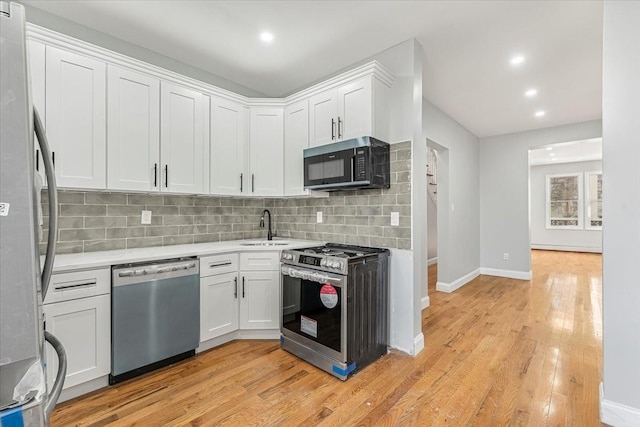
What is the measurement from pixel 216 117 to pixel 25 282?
2613mm

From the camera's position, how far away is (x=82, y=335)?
2.01 m

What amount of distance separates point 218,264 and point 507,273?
17.7ft

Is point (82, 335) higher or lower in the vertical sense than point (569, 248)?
higher

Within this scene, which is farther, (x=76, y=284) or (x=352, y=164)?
(x=352, y=164)

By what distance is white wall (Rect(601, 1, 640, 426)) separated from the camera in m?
1.71

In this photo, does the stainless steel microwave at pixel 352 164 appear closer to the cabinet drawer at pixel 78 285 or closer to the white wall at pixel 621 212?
the white wall at pixel 621 212

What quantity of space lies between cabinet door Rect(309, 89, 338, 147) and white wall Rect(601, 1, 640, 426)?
6.33 feet

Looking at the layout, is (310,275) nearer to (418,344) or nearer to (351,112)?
(418,344)

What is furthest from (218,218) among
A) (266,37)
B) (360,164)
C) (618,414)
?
(618,414)

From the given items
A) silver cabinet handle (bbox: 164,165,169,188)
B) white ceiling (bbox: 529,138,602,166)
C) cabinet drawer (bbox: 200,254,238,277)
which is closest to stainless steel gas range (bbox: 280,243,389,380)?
cabinet drawer (bbox: 200,254,238,277)

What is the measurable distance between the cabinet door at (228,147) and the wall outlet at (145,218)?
61cm

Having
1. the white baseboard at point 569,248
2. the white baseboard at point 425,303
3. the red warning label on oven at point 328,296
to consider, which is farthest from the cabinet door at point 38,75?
the white baseboard at point 569,248

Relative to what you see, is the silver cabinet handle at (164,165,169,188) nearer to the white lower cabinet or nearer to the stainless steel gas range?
the white lower cabinet

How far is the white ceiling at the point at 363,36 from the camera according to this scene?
2.31 m
